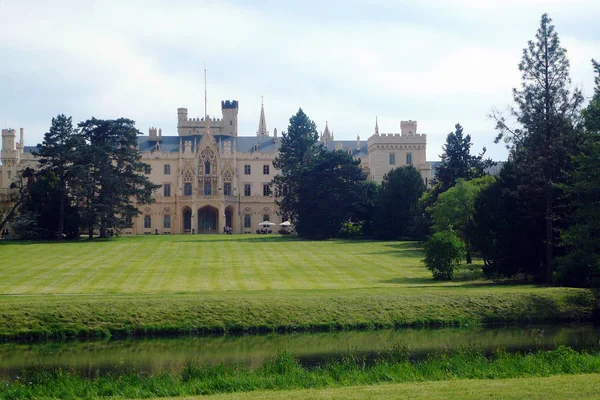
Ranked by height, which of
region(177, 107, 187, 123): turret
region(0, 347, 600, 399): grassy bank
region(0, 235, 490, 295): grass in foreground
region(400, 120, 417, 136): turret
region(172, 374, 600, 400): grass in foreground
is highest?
region(177, 107, 187, 123): turret

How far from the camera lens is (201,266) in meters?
48.3

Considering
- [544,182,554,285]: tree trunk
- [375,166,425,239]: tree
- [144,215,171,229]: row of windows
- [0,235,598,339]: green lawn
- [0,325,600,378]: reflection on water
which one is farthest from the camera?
[144,215,171,229]: row of windows

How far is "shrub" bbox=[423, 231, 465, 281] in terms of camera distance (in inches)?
1639

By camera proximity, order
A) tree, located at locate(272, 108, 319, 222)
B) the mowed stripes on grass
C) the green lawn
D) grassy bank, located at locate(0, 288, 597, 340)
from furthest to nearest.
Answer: tree, located at locate(272, 108, 319, 222), the mowed stripes on grass, the green lawn, grassy bank, located at locate(0, 288, 597, 340)

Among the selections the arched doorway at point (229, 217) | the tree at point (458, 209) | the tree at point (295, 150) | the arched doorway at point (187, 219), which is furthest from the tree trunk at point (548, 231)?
the arched doorway at point (187, 219)

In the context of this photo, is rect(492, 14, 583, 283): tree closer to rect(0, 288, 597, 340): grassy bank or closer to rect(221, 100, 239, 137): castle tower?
rect(0, 288, 597, 340): grassy bank

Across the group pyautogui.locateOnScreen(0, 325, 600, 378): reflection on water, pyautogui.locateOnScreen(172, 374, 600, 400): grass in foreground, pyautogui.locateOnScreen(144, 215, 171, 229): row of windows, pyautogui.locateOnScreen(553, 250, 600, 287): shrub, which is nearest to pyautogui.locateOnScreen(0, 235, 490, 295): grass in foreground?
pyautogui.locateOnScreen(553, 250, 600, 287): shrub

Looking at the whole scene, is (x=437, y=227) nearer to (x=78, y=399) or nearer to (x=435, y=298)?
(x=435, y=298)

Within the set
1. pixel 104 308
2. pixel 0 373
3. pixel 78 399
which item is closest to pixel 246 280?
pixel 104 308

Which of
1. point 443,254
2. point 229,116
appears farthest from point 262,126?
point 443,254

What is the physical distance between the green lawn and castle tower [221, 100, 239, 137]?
57079 millimetres

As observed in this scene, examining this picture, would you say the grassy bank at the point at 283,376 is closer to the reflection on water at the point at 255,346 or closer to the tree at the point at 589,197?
the reflection on water at the point at 255,346

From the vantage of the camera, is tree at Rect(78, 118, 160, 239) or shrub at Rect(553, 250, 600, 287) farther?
tree at Rect(78, 118, 160, 239)

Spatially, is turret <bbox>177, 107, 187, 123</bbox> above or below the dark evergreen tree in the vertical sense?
above
